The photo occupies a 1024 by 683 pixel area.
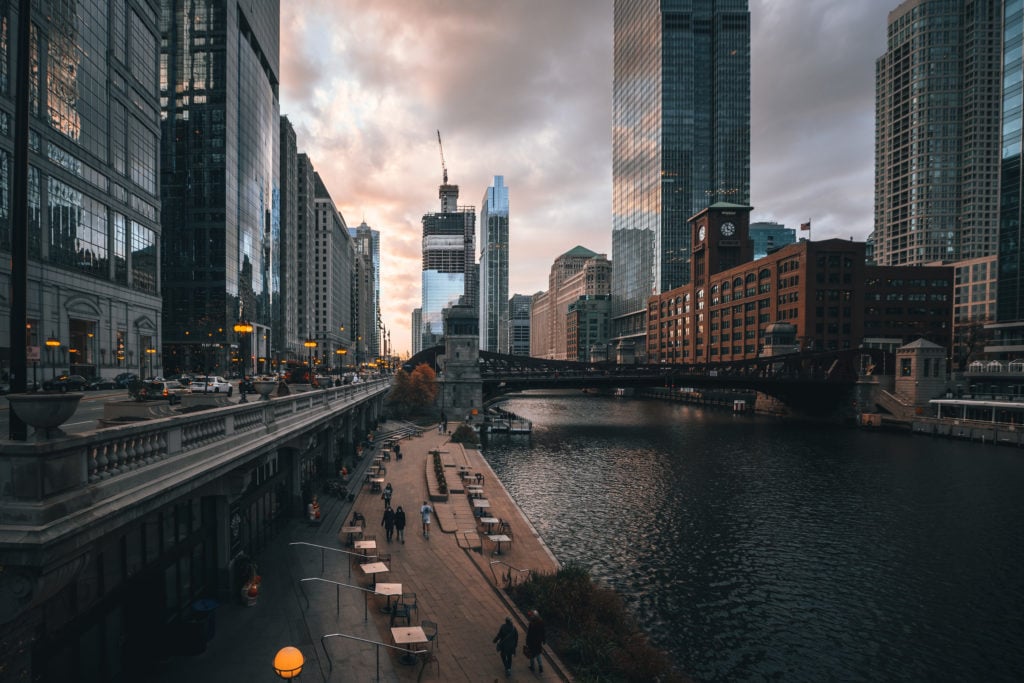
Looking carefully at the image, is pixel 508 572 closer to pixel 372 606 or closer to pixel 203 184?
pixel 372 606

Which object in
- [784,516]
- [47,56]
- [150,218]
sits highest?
[47,56]

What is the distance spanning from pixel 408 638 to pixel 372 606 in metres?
4.62

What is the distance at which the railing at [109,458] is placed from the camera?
24.7 feet

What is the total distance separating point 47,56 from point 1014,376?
149 metres

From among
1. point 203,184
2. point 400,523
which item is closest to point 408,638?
point 400,523

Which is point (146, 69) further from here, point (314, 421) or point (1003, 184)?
point (1003, 184)

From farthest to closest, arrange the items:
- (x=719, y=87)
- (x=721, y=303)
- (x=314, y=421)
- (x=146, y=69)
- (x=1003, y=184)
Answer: (x=719, y=87)
(x=721, y=303)
(x=1003, y=184)
(x=146, y=69)
(x=314, y=421)

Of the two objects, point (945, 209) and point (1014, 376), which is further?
point (945, 209)

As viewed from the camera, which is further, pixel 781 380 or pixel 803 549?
pixel 781 380

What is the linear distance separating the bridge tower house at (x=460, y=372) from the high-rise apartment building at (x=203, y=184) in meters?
49.8

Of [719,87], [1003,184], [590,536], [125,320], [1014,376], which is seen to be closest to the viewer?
[590,536]

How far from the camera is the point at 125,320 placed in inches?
2744

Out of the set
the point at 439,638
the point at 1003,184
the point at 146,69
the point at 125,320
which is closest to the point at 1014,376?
the point at 1003,184

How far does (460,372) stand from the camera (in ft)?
308
